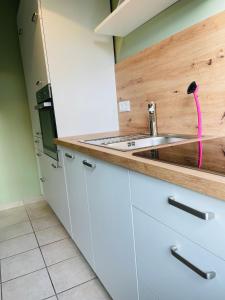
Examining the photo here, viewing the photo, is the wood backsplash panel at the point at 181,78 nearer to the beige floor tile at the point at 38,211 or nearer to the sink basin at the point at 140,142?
the sink basin at the point at 140,142

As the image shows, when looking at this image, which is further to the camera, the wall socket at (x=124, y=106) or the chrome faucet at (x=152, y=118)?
the wall socket at (x=124, y=106)

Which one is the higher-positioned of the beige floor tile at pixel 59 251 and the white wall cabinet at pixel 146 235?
the white wall cabinet at pixel 146 235

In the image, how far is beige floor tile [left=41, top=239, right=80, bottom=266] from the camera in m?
1.74

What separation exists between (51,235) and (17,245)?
0.98ft

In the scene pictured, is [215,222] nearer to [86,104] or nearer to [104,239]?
[104,239]

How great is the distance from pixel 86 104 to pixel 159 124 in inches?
26.8

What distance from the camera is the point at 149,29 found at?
1.54 meters

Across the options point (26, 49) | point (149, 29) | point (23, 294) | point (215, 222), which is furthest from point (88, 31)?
point (23, 294)

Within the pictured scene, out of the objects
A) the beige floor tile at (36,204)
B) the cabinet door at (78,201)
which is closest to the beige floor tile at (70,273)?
the cabinet door at (78,201)

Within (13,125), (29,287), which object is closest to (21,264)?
(29,287)

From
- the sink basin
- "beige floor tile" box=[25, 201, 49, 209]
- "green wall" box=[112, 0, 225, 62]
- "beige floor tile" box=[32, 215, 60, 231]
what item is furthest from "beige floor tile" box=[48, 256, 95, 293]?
"green wall" box=[112, 0, 225, 62]

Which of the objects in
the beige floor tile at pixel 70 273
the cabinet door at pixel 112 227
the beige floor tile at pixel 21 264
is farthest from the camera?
the beige floor tile at pixel 21 264

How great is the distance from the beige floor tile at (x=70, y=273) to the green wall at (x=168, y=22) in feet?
5.39

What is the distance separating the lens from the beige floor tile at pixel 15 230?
7.11ft
